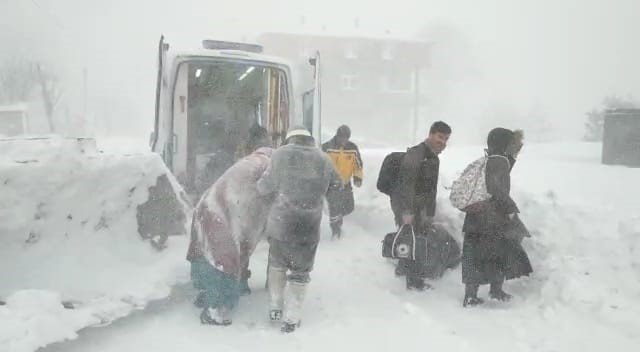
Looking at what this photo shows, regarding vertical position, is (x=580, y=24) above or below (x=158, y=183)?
above

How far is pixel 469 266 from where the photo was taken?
4.71 metres

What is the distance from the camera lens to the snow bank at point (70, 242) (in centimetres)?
405

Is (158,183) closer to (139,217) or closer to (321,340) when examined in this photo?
(139,217)

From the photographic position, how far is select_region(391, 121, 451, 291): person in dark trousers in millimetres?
4887

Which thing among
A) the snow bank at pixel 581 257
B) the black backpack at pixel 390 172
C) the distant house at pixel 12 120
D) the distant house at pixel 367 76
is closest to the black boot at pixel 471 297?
the snow bank at pixel 581 257

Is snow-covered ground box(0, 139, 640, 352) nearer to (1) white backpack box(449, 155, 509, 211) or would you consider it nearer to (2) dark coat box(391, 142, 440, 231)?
(2) dark coat box(391, 142, 440, 231)

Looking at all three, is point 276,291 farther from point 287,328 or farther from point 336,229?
point 336,229

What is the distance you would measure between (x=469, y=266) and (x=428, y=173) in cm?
92

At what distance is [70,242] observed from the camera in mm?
4668

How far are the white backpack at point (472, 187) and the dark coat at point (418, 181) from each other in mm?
286

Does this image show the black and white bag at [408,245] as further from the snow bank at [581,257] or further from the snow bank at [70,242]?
the snow bank at [70,242]

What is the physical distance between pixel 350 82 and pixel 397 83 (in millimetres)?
4454

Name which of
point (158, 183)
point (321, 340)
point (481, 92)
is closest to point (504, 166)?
point (321, 340)

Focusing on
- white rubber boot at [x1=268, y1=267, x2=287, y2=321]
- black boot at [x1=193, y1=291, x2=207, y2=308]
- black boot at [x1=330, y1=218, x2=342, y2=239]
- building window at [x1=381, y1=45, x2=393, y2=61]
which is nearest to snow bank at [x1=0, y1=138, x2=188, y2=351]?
black boot at [x1=193, y1=291, x2=207, y2=308]
